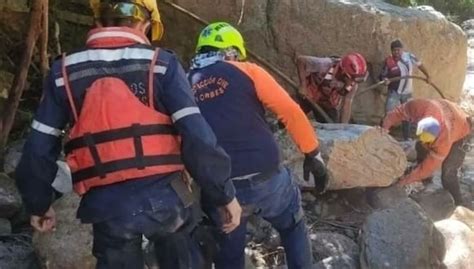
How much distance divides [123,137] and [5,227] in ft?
7.64

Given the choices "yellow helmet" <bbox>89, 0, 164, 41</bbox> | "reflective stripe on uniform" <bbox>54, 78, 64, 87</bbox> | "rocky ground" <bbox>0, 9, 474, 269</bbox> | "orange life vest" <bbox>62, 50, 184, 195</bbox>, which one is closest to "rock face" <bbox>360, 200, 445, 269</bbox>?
"rocky ground" <bbox>0, 9, 474, 269</bbox>

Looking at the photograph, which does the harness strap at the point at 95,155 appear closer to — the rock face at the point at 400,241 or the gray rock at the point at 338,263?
the gray rock at the point at 338,263

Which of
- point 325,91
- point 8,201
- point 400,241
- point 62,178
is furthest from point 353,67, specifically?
point 62,178

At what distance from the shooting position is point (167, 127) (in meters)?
2.36

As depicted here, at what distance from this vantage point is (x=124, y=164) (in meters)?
2.32

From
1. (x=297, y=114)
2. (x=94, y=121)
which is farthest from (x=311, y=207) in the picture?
(x=94, y=121)

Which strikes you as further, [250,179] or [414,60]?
[414,60]

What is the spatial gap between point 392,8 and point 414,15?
0.30 m

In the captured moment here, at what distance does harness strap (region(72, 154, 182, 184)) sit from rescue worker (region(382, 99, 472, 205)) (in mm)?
3593

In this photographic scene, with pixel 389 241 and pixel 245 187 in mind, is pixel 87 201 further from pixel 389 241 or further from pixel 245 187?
pixel 389 241

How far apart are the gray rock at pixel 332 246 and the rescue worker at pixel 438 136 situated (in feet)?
4.10

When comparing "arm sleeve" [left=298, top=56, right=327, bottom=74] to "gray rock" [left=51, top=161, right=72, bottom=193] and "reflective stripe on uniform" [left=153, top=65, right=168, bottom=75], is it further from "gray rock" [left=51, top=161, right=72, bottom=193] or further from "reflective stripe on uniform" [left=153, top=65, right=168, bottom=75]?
"reflective stripe on uniform" [left=153, top=65, right=168, bottom=75]

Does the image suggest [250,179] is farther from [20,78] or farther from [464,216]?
[464,216]

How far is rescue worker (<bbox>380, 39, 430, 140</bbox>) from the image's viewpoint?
299 inches
